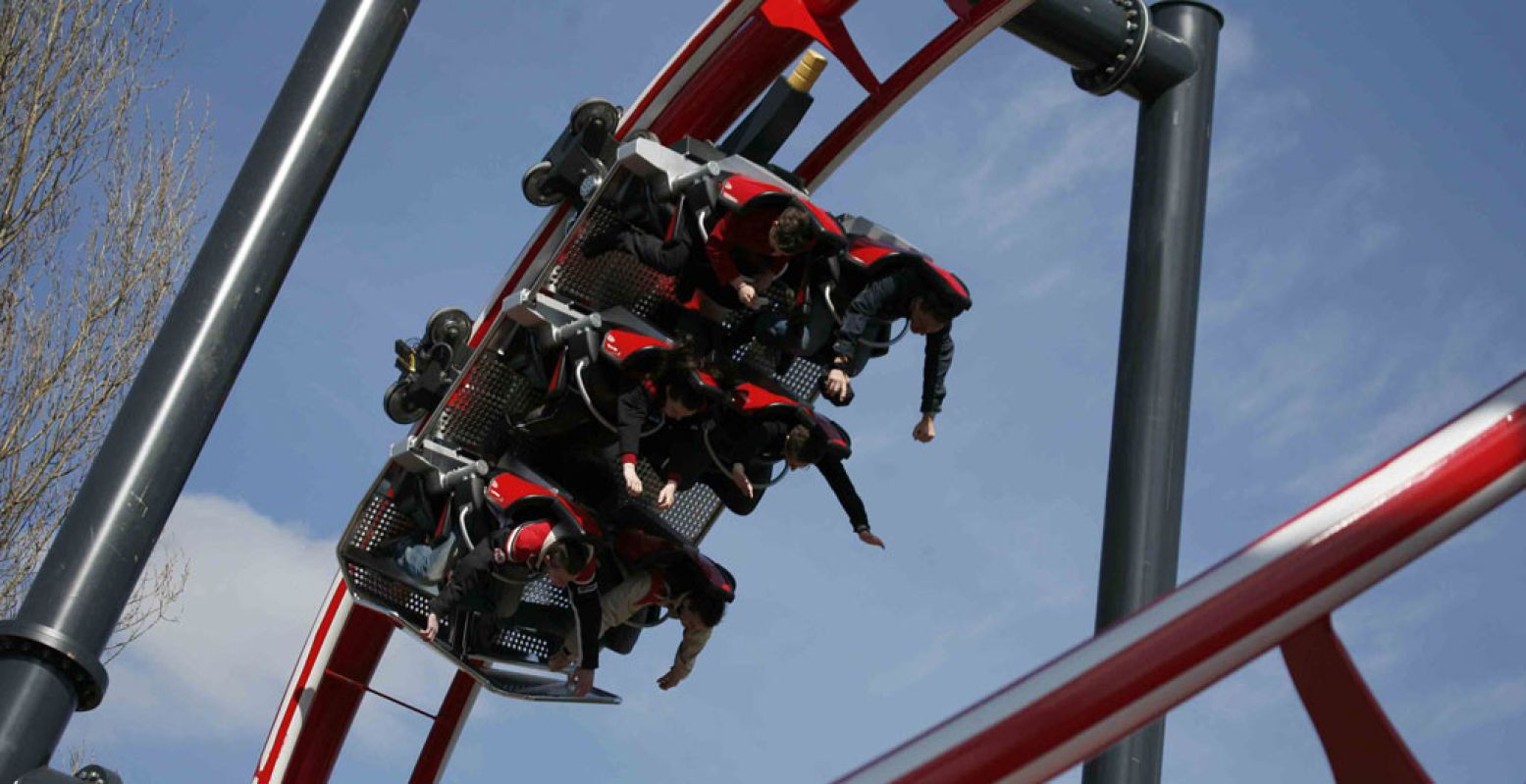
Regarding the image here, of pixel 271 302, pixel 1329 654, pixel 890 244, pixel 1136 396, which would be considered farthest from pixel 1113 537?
pixel 1329 654

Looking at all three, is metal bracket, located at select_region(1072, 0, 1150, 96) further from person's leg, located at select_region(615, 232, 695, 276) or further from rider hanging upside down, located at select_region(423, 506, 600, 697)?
rider hanging upside down, located at select_region(423, 506, 600, 697)

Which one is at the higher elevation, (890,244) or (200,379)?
(890,244)

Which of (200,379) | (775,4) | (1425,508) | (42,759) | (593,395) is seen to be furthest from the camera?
(775,4)

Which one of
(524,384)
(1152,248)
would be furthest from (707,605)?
(1152,248)

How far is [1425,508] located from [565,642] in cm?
548

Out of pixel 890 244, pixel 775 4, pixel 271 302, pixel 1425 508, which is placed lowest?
pixel 1425 508

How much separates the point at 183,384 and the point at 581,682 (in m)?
3.41

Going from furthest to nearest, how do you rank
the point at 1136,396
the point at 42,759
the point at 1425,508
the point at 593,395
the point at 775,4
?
the point at 1136,396
the point at 775,4
the point at 593,395
the point at 42,759
the point at 1425,508

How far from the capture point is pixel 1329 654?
1402 millimetres

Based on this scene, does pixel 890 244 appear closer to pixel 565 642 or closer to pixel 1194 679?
pixel 565 642

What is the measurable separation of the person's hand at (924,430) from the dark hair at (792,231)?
0.76m

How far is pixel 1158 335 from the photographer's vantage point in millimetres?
6922

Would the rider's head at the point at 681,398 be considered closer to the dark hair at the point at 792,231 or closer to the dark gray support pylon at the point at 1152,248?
the dark hair at the point at 792,231

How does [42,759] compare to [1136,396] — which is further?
[1136,396]
